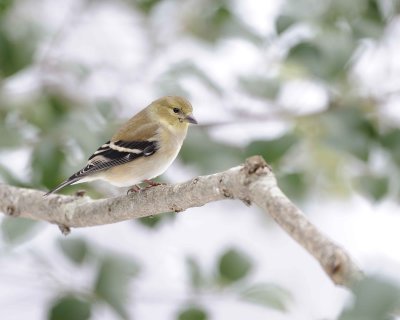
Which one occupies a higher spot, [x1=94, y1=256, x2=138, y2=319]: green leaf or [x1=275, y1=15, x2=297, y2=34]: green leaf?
[x1=275, y1=15, x2=297, y2=34]: green leaf

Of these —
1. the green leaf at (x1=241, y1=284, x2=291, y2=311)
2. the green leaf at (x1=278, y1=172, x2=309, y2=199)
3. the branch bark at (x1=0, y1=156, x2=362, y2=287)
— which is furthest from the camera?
the green leaf at (x1=278, y1=172, x2=309, y2=199)

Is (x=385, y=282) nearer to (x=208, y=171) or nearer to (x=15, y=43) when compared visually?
(x=208, y=171)

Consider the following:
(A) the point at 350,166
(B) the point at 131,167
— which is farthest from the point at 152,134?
(A) the point at 350,166

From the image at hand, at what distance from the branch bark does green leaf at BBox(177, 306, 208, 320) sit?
599 millimetres

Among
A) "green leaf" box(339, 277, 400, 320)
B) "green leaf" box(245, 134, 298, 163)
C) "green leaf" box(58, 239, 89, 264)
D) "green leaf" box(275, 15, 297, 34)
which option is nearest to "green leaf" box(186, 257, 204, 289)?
"green leaf" box(58, 239, 89, 264)

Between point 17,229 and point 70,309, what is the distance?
0.27 m

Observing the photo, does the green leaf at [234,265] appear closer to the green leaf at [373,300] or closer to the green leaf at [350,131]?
the green leaf at [350,131]

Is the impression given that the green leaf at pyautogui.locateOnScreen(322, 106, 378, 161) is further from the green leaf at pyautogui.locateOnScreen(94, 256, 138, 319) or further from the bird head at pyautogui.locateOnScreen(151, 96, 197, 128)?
the green leaf at pyautogui.locateOnScreen(94, 256, 138, 319)

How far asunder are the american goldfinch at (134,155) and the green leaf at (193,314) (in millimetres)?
433

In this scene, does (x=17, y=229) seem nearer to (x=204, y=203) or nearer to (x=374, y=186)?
(x=204, y=203)

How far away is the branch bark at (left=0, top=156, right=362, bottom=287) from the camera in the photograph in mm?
795

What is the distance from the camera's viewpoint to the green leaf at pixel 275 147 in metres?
1.90

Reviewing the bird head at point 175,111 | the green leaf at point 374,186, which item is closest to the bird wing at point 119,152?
the bird head at point 175,111

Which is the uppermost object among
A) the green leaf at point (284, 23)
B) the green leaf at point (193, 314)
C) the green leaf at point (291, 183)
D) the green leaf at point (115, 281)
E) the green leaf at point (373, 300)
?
the green leaf at point (284, 23)
